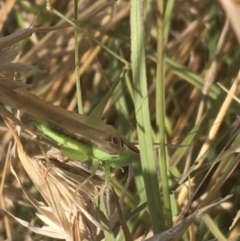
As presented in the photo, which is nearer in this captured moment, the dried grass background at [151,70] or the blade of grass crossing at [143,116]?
the blade of grass crossing at [143,116]

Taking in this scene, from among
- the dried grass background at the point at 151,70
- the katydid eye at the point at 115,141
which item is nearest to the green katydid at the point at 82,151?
the katydid eye at the point at 115,141

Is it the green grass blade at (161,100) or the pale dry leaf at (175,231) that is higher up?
the green grass blade at (161,100)

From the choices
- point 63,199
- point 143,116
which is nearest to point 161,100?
point 143,116

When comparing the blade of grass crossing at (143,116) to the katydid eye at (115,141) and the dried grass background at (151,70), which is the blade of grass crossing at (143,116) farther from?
the dried grass background at (151,70)

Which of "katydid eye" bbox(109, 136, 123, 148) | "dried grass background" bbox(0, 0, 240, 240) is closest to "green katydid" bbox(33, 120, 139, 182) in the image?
"katydid eye" bbox(109, 136, 123, 148)

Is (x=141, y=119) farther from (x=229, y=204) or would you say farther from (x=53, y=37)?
(x=53, y=37)

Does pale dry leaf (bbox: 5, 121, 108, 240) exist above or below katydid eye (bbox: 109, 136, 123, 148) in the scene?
below

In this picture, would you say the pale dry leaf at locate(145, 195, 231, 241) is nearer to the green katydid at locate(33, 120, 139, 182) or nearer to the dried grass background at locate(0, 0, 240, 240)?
the green katydid at locate(33, 120, 139, 182)
